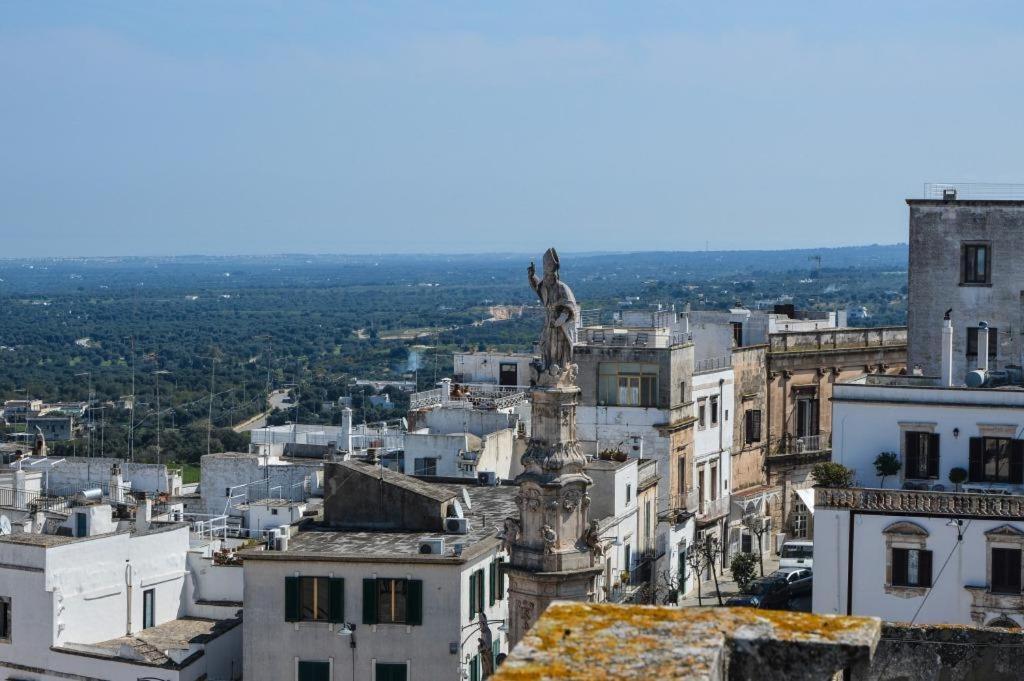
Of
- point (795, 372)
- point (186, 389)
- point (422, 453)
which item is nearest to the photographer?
point (422, 453)

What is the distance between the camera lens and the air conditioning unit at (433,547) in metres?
32.1

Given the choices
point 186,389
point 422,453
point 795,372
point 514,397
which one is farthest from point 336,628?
point 186,389

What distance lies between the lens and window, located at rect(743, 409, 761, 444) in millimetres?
59388

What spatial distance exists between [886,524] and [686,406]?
20412mm

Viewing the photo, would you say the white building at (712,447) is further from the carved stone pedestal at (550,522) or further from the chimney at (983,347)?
the carved stone pedestal at (550,522)

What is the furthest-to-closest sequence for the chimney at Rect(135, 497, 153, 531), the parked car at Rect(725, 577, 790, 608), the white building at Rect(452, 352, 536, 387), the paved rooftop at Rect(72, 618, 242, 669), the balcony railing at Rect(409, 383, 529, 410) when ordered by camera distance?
the white building at Rect(452, 352, 536, 387) < the balcony railing at Rect(409, 383, 529, 410) < the parked car at Rect(725, 577, 790, 608) < the chimney at Rect(135, 497, 153, 531) < the paved rooftop at Rect(72, 618, 242, 669)

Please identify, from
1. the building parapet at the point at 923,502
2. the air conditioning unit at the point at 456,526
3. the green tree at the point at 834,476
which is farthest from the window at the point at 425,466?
the building parapet at the point at 923,502

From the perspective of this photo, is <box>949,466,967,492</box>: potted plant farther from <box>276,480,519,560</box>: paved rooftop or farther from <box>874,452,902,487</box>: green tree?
<box>276,480,519,560</box>: paved rooftop

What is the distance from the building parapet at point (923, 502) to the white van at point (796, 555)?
47.8ft

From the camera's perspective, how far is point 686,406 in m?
53.6

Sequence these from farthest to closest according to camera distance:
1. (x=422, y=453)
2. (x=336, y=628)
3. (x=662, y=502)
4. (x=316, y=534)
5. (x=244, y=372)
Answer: (x=244, y=372)
(x=662, y=502)
(x=422, y=453)
(x=316, y=534)
(x=336, y=628)

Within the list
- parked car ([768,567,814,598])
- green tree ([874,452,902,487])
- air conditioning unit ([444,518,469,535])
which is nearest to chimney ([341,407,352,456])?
parked car ([768,567,814,598])

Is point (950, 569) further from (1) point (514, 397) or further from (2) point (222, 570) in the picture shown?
(1) point (514, 397)

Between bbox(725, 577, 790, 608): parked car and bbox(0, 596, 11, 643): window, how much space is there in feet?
57.7
